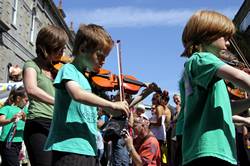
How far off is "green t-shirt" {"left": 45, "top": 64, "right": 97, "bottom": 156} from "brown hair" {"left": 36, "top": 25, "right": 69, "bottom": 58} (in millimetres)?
807

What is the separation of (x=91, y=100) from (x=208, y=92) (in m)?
0.66

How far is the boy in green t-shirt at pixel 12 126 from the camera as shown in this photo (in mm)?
7000

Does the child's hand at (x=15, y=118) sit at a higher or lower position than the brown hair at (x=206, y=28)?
higher

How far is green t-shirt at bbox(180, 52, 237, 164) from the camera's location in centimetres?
239

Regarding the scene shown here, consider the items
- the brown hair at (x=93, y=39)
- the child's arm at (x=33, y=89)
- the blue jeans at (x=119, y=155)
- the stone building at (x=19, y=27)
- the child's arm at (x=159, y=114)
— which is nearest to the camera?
the brown hair at (x=93, y=39)

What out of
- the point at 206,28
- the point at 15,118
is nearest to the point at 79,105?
the point at 206,28

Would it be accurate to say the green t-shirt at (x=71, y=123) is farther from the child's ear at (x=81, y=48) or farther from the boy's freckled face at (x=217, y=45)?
the boy's freckled face at (x=217, y=45)

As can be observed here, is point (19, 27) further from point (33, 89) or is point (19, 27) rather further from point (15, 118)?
point (33, 89)

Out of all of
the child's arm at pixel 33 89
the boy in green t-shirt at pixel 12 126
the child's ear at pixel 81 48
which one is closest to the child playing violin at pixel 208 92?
the child's ear at pixel 81 48

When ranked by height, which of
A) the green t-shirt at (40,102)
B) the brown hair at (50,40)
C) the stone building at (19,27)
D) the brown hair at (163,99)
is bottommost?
the green t-shirt at (40,102)

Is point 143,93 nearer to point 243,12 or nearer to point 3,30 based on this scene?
point 3,30

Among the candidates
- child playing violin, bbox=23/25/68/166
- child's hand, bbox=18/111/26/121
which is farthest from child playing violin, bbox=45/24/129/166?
child's hand, bbox=18/111/26/121

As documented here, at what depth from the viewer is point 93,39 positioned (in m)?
2.91

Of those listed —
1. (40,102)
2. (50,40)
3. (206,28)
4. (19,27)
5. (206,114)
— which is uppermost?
(19,27)
